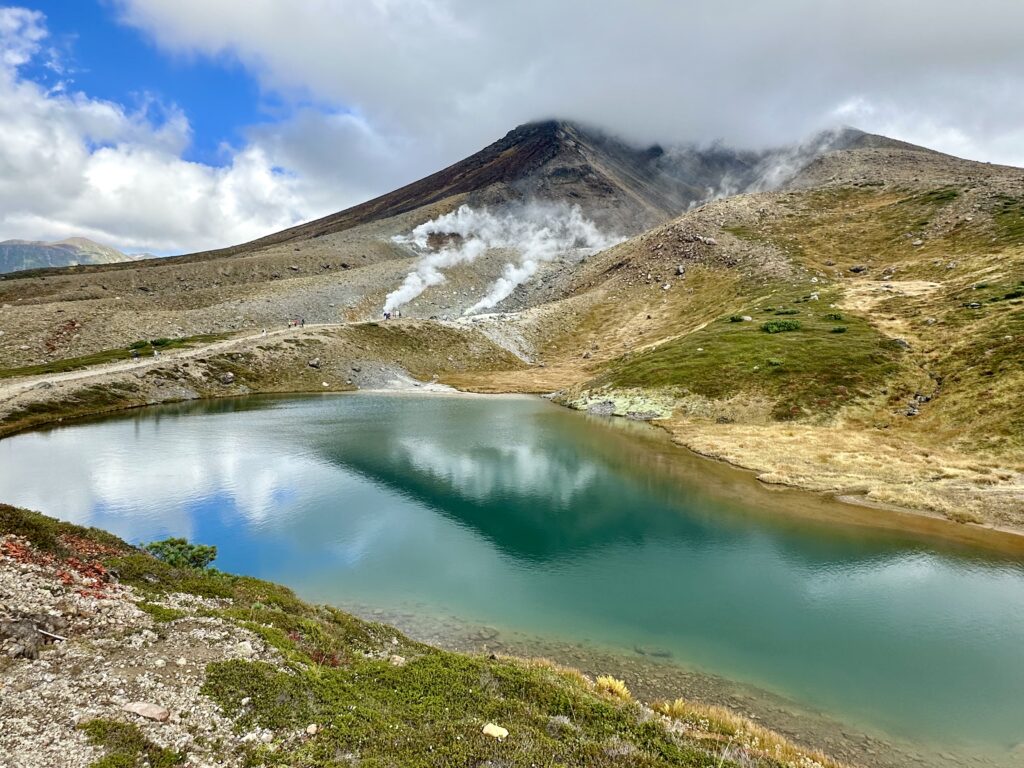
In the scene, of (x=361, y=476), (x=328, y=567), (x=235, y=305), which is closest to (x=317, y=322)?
(x=235, y=305)

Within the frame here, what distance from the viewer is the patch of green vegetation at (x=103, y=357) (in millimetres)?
79506

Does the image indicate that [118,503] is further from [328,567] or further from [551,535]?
[551,535]

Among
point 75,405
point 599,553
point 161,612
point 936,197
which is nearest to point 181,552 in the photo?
point 161,612

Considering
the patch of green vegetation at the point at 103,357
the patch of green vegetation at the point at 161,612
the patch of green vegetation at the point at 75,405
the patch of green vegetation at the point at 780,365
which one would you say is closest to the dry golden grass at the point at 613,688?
Result: the patch of green vegetation at the point at 161,612

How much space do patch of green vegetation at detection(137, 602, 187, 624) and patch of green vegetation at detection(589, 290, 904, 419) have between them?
6406cm

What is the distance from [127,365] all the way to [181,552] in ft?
250

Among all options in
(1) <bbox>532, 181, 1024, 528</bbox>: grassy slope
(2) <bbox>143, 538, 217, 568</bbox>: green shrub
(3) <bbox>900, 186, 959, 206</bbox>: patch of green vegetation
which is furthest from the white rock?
(3) <bbox>900, 186, 959, 206</bbox>: patch of green vegetation

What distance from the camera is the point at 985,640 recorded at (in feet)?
74.1

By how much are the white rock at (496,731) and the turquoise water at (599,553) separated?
10463mm

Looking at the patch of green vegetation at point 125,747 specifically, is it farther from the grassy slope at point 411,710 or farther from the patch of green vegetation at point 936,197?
the patch of green vegetation at point 936,197

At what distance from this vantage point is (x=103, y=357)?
89688 mm

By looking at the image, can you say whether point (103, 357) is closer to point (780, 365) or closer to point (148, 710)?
point (148, 710)

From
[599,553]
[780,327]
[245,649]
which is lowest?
[599,553]

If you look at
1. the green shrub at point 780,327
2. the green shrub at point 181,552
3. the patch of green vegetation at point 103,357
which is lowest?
the green shrub at point 181,552
